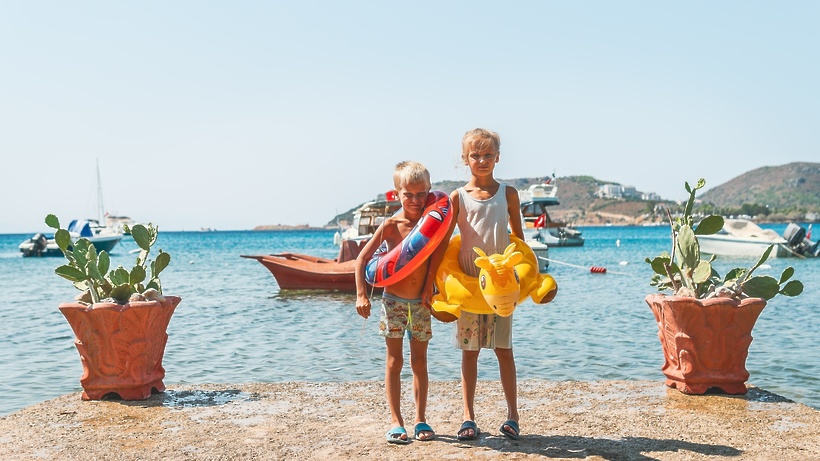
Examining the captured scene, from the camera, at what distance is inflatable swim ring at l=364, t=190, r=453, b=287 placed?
4.33m

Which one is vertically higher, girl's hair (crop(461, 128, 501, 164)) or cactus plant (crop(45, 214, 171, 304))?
girl's hair (crop(461, 128, 501, 164))

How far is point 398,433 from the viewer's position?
4.46 metres

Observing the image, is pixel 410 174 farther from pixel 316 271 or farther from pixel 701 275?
pixel 316 271

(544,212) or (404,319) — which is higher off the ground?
(544,212)

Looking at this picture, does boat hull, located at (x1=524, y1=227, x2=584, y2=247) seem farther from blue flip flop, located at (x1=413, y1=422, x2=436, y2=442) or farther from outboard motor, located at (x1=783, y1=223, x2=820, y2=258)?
blue flip flop, located at (x1=413, y1=422, x2=436, y2=442)

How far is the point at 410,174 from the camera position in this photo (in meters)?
4.49

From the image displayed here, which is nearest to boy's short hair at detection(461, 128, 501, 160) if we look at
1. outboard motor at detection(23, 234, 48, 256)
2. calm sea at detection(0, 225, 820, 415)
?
calm sea at detection(0, 225, 820, 415)

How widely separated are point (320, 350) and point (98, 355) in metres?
4.61

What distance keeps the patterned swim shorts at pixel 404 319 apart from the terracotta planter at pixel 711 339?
6.46 feet

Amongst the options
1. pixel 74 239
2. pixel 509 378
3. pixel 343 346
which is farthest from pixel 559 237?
pixel 509 378

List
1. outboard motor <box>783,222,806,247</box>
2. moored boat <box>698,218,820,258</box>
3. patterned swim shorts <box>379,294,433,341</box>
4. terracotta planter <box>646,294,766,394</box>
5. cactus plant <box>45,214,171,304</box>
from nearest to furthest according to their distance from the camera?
patterned swim shorts <box>379,294,433,341</box>
terracotta planter <box>646,294,766,394</box>
cactus plant <box>45,214,171,304</box>
moored boat <box>698,218,820,258</box>
outboard motor <box>783,222,806,247</box>

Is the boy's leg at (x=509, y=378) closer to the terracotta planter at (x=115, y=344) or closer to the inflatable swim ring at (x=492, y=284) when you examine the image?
the inflatable swim ring at (x=492, y=284)

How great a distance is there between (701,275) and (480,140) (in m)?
2.13

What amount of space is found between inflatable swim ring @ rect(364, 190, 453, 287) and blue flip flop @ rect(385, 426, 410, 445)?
834 mm
